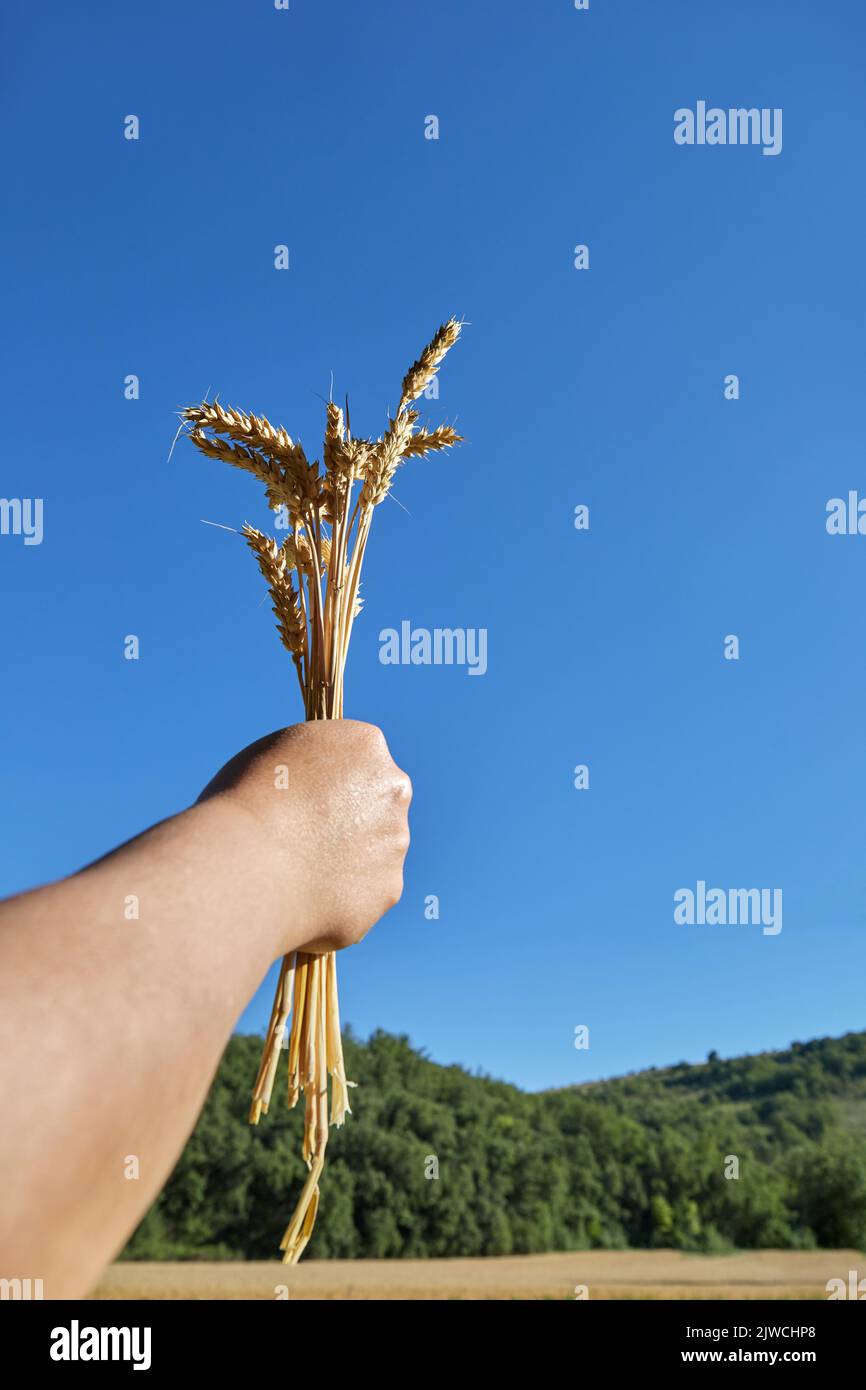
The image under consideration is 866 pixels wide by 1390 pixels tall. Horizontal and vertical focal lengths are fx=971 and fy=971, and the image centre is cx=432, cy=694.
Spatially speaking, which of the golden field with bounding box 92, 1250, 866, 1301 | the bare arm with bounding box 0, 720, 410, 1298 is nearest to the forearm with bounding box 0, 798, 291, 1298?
the bare arm with bounding box 0, 720, 410, 1298

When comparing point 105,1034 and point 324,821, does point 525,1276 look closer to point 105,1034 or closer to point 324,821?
point 324,821

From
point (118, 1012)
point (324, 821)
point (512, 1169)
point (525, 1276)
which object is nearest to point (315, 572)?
A: point (324, 821)

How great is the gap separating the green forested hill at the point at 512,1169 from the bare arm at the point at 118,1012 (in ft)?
34.3

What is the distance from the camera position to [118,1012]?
356mm

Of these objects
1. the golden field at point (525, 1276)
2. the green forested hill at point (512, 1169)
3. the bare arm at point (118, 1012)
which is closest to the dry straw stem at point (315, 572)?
the bare arm at point (118, 1012)

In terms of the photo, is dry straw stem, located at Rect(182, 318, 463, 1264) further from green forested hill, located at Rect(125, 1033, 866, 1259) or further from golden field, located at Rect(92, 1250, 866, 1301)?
green forested hill, located at Rect(125, 1033, 866, 1259)

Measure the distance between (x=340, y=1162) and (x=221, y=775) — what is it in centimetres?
1158

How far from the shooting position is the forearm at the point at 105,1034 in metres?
0.31

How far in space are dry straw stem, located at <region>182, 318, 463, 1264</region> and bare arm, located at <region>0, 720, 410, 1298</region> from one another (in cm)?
70

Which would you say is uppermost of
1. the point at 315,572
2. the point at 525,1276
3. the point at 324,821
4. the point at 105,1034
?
the point at 315,572

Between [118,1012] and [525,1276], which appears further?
[525,1276]

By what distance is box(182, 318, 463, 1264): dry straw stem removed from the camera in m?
1.23

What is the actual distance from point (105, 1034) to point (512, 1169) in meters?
12.7

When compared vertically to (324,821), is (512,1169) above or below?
below
